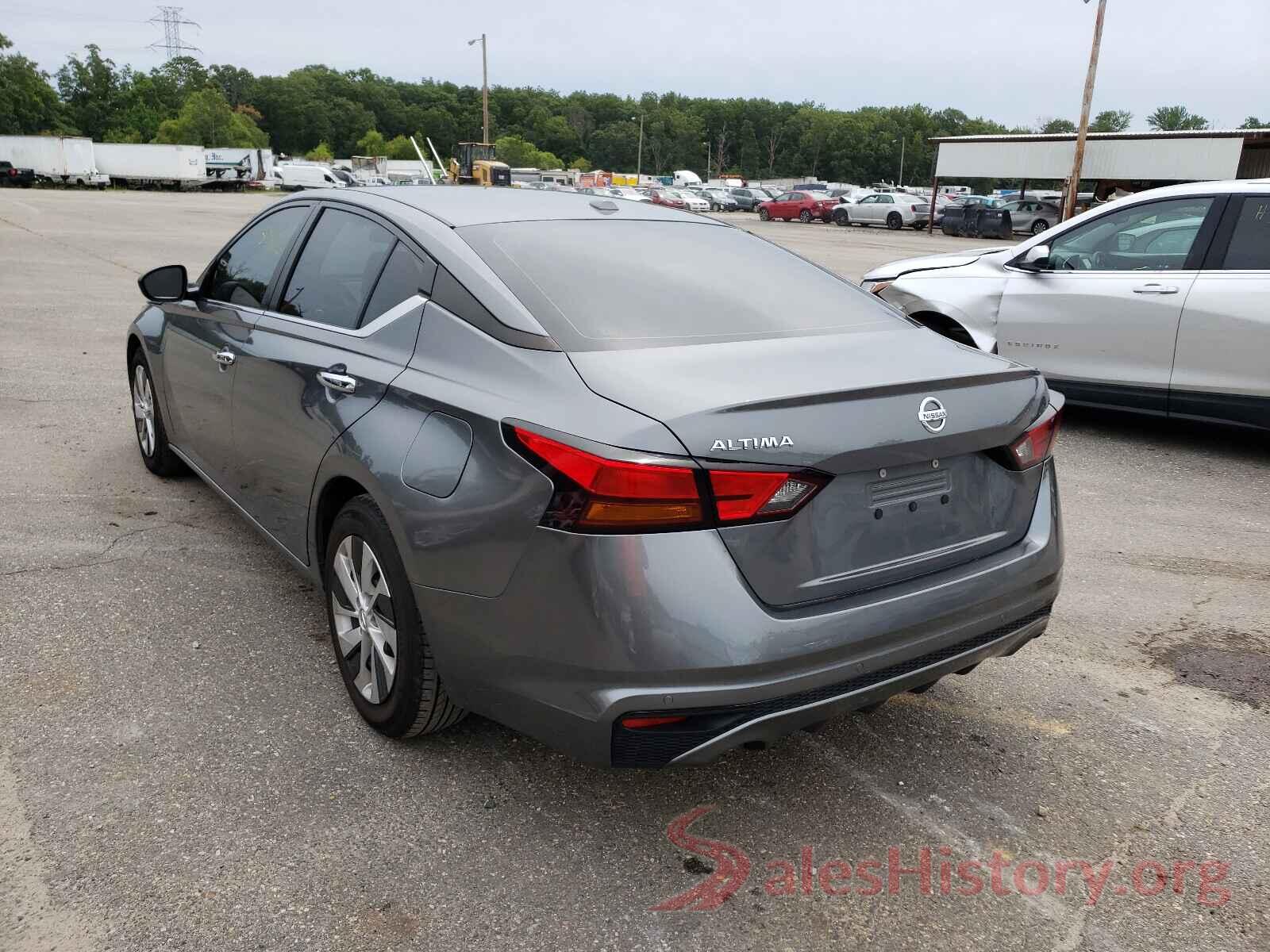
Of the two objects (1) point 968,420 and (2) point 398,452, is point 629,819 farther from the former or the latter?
(1) point 968,420

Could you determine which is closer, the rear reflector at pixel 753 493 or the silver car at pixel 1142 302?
A: the rear reflector at pixel 753 493

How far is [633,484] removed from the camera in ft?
7.24

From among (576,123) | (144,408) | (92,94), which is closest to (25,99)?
(92,94)

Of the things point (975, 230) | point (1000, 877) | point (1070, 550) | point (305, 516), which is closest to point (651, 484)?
point (1000, 877)

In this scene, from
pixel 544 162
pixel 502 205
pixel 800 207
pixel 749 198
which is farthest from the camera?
pixel 544 162

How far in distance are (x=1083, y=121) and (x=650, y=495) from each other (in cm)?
3770

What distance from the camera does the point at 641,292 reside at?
9.81 feet

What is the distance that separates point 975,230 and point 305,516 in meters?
39.7

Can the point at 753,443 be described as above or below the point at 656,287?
below

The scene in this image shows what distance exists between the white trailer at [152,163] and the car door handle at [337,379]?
219ft

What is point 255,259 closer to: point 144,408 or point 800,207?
point 144,408

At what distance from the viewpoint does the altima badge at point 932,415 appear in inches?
98.0

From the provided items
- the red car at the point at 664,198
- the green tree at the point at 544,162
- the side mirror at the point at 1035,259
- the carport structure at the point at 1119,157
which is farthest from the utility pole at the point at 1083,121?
the green tree at the point at 544,162

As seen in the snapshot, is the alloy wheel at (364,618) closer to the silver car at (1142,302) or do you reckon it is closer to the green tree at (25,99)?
the silver car at (1142,302)
